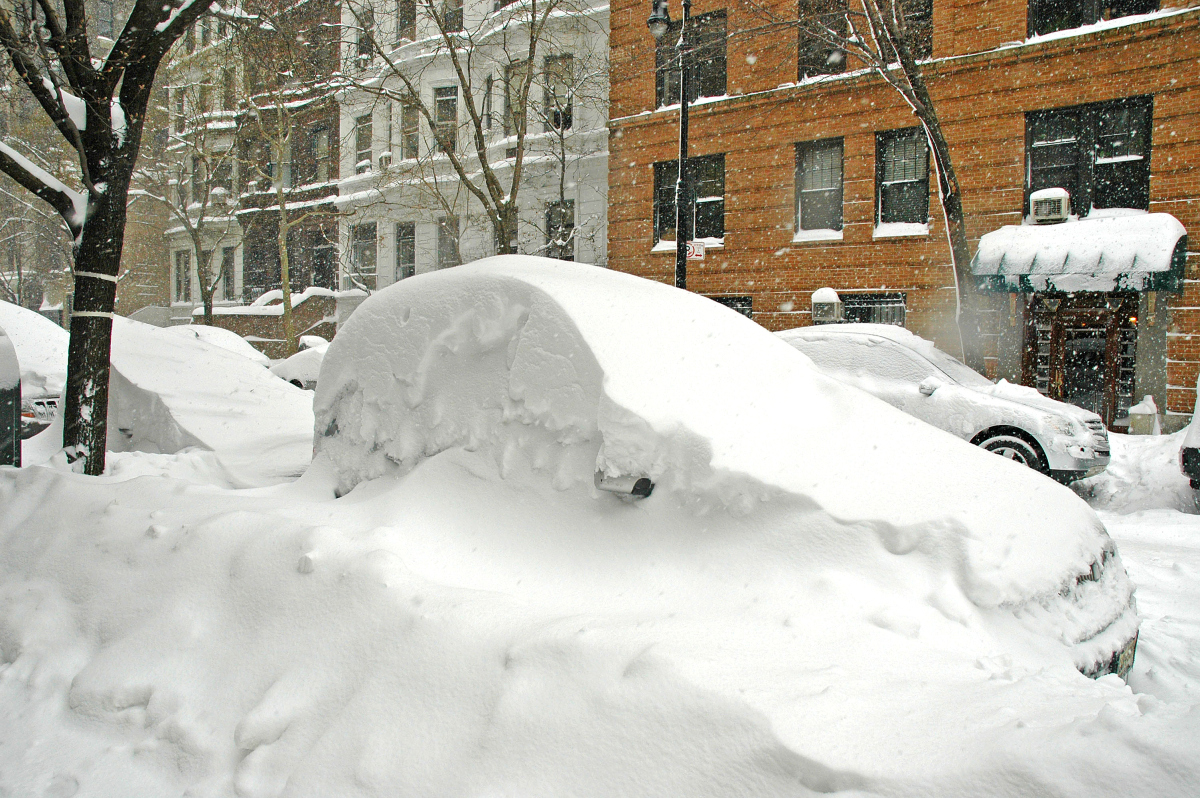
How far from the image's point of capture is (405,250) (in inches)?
912

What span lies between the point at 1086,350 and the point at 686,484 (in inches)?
527

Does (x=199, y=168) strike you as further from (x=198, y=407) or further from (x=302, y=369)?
(x=198, y=407)

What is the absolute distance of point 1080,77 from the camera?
42.9 ft

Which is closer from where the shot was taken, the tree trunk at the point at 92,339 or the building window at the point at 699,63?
the tree trunk at the point at 92,339

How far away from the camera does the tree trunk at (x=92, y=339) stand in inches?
204

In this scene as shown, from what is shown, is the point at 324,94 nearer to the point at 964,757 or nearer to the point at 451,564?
the point at 451,564

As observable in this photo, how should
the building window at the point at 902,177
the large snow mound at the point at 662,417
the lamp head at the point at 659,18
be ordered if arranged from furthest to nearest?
1. the building window at the point at 902,177
2. the lamp head at the point at 659,18
3. the large snow mound at the point at 662,417

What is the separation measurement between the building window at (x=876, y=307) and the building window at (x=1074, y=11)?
534cm

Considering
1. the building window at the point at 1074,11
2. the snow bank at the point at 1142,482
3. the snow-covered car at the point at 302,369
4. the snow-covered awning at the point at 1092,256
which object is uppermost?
the building window at the point at 1074,11

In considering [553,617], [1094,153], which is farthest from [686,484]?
[1094,153]

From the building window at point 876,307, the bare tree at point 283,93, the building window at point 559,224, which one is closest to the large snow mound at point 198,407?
the bare tree at point 283,93

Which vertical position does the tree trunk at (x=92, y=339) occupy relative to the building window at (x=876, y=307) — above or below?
below

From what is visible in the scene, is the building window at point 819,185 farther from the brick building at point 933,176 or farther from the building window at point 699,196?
the building window at point 699,196

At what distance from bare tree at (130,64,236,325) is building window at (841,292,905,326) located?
13.1 metres
